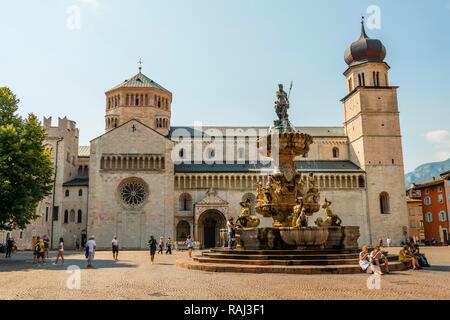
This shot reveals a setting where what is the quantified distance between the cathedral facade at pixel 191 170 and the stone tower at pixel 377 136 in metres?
0.14

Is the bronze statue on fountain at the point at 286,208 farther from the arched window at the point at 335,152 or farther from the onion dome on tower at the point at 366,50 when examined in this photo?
the arched window at the point at 335,152

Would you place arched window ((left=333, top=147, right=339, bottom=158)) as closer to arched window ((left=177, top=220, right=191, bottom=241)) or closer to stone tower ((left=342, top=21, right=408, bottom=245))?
stone tower ((left=342, top=21, right=408, bottom=245))

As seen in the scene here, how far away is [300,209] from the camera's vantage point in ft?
58.8

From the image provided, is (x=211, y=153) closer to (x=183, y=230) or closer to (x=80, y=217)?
(x=183, y=230)

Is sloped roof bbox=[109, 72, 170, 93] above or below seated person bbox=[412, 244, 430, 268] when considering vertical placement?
above

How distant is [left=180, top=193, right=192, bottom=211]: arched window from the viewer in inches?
2108

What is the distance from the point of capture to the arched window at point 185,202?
176 ft

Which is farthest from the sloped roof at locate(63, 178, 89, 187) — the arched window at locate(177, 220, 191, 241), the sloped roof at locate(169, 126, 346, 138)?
the sloped roof at locate(169, 126, 346, 138)

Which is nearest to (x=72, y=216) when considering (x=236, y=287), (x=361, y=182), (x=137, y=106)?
(x=137, y=106)

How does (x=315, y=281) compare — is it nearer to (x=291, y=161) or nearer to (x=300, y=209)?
(x=300, y=209)

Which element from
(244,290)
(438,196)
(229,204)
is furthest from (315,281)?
(438,196)

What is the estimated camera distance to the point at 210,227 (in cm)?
5300
